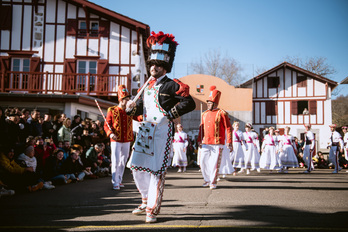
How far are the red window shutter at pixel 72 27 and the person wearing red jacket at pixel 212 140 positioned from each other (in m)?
18.4

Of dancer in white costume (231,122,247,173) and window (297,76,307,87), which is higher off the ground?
window (297,76,307,87)

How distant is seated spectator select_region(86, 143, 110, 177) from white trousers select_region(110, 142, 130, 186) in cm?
→ 385

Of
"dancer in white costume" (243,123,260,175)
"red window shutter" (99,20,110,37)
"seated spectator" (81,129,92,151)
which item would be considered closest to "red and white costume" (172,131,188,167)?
"dancer in white costume" (243,123,260,175)

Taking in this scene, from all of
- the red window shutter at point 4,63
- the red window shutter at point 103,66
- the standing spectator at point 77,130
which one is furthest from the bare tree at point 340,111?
the standing spectator at point 77,130

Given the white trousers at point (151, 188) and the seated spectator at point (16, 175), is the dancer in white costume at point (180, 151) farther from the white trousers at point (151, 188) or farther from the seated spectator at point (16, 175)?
the white trousers at point (151, 188)

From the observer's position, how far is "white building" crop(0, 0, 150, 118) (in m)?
24.7

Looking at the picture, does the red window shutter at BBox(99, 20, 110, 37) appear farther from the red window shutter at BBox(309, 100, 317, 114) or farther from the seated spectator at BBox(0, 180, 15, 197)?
the red window shutter at BBox(309, 100, 317, 114)

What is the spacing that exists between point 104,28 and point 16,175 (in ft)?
61.8

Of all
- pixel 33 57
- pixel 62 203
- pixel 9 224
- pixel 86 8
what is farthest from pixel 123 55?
pixel 9 224

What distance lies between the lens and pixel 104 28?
25.3 m

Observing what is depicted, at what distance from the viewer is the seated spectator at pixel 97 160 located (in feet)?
40.4

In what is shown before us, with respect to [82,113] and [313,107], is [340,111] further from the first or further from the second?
[82,113]

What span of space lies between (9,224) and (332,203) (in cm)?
503

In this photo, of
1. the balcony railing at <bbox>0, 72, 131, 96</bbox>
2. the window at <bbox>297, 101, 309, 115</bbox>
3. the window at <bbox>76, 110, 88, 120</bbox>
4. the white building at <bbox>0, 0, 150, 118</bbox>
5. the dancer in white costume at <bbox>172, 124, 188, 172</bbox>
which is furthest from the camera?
the window at <bbox>297, 101, 309, 115</bbox>
